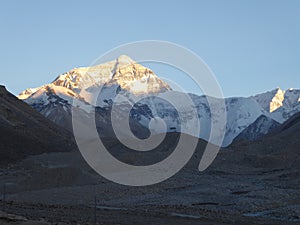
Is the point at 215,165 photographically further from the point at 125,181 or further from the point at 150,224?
the point at 150,224

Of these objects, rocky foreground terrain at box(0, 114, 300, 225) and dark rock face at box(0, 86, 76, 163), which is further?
dark rock face at box(0, 86, 76, 163)

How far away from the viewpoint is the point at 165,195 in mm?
41594

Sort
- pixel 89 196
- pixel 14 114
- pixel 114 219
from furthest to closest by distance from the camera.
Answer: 1. pixel 14 114
2. pixel 89 196
3. pixel 114 219

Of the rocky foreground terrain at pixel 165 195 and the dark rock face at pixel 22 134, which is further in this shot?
the dark rock face at pixel 22 134

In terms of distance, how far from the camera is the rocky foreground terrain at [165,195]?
2855cm

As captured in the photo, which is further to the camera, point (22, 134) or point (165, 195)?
point (22, 134)

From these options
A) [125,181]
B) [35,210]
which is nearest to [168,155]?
[125,181]

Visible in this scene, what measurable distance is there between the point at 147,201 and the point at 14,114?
71352mm

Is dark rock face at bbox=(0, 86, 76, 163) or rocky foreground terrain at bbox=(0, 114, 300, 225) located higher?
dark rock face at bbox=(0, 86, 76, 163)

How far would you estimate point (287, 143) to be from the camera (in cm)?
9100

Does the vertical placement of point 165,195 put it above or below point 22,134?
below

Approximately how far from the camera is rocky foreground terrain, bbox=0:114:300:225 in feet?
93.7

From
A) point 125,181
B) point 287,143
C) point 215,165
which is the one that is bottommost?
point 125,181

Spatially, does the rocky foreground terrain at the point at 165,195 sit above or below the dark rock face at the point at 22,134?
below
